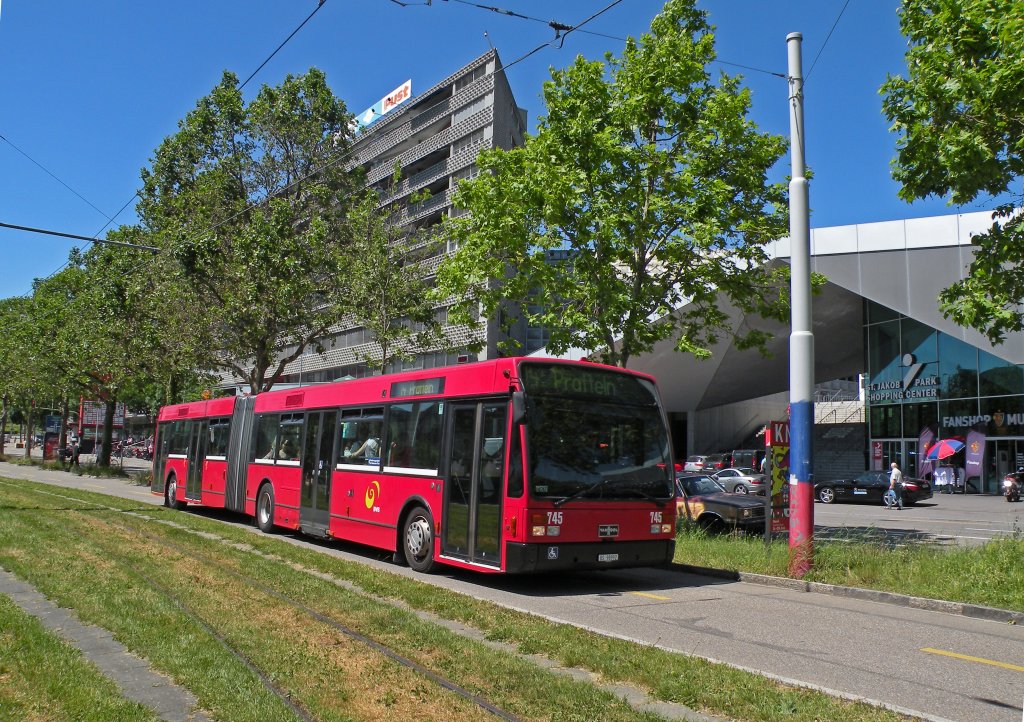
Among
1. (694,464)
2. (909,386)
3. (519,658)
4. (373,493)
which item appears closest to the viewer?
(519,658)

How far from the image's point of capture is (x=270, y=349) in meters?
29.7

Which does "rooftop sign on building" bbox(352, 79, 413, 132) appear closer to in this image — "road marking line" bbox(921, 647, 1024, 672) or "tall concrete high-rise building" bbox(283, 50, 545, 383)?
"tall concrete high-rise building" bbox(283, 50, 545, 383)

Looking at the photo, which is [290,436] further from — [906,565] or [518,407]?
[906,565]

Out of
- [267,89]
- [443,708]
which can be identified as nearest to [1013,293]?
[443,708]

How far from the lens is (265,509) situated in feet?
56.8

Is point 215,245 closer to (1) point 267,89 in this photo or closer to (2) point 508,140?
(1) point 267,89

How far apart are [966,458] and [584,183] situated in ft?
97.4

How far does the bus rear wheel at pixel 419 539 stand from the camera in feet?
38.5

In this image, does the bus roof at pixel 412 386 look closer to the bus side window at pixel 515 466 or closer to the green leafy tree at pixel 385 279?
the bus side window at pixel 515 466

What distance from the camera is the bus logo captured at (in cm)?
1312

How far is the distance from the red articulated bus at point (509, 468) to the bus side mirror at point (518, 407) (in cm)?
2

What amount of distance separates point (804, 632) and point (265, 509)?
39.3 ft

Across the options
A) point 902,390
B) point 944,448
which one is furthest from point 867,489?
point 902,390

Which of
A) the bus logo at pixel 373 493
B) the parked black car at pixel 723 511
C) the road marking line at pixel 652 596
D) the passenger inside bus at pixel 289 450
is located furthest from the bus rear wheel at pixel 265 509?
the road marking line at pixel 652 596
